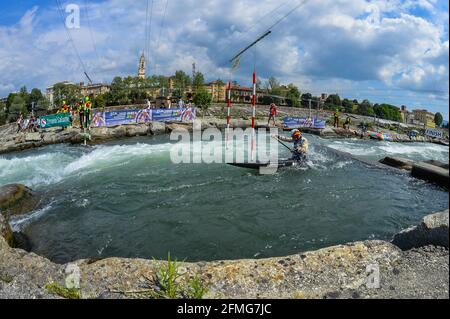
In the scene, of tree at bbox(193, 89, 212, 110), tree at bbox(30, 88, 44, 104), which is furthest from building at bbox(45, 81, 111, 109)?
tree at bbox(193, 89, 212, 110)

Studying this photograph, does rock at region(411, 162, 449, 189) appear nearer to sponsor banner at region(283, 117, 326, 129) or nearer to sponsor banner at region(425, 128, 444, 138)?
sponsor banner at region(283, 117, 326, 129)

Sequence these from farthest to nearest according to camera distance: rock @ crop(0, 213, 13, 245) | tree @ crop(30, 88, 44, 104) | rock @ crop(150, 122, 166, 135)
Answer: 1. tree @ crop(30, 88, 44, 104)
2. rock @ crop(150, 122, 166, 135)
3. rock @ crop(0, 213, 13, 245)

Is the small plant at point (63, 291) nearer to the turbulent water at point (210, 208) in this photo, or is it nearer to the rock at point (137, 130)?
the turbulent water at point (210, 208)

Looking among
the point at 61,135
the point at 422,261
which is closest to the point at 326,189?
the point at 422,261

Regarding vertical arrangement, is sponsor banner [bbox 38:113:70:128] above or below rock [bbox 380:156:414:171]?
above

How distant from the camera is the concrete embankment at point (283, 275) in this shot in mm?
3945

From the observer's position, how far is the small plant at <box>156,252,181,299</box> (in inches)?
157

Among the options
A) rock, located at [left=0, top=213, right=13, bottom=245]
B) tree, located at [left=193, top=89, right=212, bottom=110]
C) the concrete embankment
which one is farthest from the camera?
tree, located at [left=193, top=89, right=212, bottom=110]

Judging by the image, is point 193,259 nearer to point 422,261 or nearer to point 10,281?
point 10,281

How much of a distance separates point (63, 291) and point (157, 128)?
86.1 feet

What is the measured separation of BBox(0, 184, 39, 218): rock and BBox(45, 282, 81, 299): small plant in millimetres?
6745

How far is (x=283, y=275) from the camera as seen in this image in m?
4.43

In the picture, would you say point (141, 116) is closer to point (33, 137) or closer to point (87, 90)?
point (33, 137)

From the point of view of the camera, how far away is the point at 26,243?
309 inches
